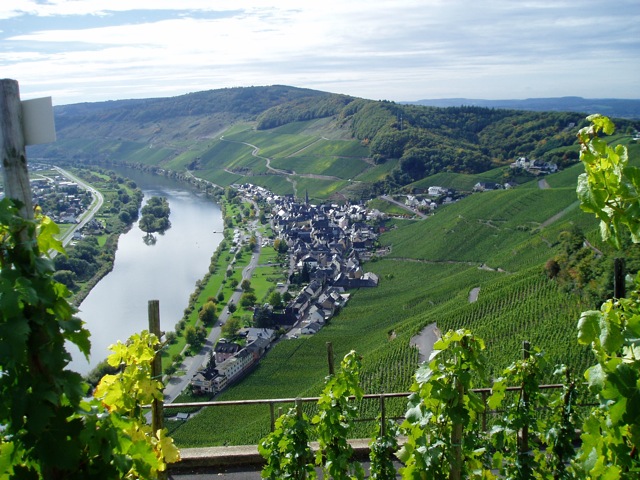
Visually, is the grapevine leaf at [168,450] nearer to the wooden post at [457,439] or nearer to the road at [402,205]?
the wooden post at [457,439]

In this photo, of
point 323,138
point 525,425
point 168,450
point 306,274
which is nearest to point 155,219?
point 306,274

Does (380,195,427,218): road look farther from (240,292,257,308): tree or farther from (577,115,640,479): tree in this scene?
(577,115,640,479): tree

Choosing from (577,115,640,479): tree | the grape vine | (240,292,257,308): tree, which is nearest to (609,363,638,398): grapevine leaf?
(577,115,640,479): tree

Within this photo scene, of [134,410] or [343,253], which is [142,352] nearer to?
[134,410]

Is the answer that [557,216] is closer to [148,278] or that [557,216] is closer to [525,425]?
[148,278]

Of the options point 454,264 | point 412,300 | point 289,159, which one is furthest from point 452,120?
point 412,300

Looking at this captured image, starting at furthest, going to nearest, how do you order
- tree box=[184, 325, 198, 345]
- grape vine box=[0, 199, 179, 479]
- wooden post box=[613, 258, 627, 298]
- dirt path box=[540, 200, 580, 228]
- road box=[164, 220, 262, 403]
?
dirt path box=[540, 200, 580, 228] → tree box=[184, 325, 198, 345] → road box=[164, 220, 262, 403] → wooden post box=[613, 258, 627, 298] → grape vine box=[0, 199, 179, 479]
